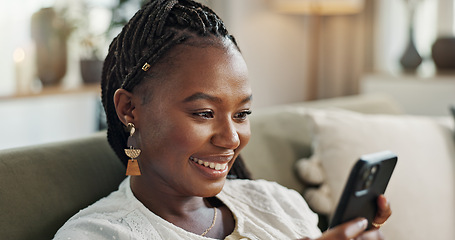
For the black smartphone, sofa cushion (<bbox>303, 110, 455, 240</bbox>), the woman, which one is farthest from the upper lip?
sofa cushion (<bbox>303, 110, 455, 240</bbox>)

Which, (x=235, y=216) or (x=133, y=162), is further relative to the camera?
(x=235, y=216)

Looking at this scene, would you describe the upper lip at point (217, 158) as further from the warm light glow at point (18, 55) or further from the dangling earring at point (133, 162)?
the warm light glow at point (18, 55)

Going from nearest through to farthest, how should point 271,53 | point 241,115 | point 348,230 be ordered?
point 348,230, point 241,115, point 271,53

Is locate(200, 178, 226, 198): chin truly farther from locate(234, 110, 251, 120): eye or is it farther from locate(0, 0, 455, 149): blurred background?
locate(0, 0, 455, 149): blurred background

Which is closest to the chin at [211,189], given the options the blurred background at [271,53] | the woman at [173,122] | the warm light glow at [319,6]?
A: the woman at [173,122]

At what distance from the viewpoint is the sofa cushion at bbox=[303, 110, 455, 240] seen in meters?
1.56

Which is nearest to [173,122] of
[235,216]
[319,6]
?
[235,216]

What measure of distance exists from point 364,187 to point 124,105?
1.43ft

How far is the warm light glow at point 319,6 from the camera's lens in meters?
3.32

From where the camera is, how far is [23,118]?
3148mm

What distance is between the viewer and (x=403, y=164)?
1.62 meters

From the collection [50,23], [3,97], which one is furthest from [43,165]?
[50,23]

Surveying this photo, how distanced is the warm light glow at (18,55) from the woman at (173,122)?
1.83 m

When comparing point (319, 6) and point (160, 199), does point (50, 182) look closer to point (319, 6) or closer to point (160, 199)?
point (160, 199)
